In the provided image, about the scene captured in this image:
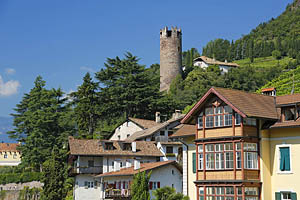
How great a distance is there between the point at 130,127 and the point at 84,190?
13224 millimetres

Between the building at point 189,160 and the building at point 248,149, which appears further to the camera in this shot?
the building at point 189,160

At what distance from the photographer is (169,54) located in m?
113

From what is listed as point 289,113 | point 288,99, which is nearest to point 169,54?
point 288,99

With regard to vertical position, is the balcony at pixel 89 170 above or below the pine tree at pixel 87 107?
below

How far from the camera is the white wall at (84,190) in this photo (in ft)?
173

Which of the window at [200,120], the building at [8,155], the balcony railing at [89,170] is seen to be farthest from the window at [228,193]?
the building at [8,155]

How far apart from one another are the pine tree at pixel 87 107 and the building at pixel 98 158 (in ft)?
47.0

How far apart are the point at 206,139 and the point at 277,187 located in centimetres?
523

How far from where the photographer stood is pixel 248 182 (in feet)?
93.7

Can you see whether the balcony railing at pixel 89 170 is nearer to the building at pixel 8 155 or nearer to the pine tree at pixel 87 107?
the pine tree at pixel 87 107

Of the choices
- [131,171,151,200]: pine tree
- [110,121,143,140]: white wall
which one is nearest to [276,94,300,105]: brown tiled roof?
[131,171,151,200]: pine tree

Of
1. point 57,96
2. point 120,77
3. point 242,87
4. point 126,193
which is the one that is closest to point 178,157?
point 126,193

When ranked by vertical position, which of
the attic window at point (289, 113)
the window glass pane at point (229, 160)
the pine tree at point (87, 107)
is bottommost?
the window glass pane at point (229, 160)

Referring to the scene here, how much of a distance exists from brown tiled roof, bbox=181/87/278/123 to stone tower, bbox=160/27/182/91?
81165 millimetres
